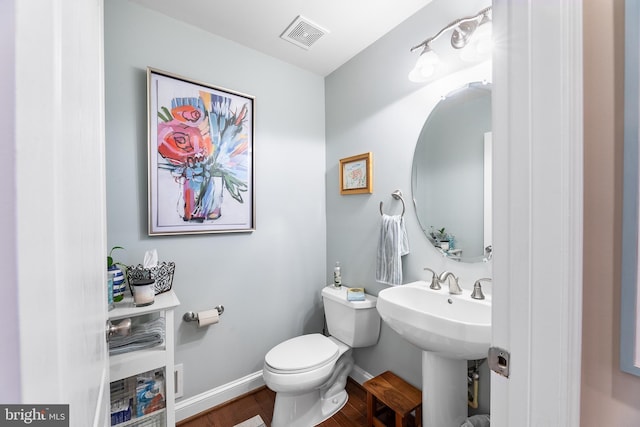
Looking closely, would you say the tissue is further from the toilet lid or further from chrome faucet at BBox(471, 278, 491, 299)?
chrome faucet at BBox(471, 278, 491, 299)

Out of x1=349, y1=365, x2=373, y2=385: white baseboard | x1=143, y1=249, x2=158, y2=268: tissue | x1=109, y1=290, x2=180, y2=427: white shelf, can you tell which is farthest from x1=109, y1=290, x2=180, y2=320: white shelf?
x1=349, y1=365, x2=373, y2=385: white baseboard

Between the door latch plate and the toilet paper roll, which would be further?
the toilet paper roll

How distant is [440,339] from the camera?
1.02 m

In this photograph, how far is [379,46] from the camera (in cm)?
172

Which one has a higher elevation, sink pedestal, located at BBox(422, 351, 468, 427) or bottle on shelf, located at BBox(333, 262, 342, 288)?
bottle on shelf, located at BBox(333, 262, 342, 288)

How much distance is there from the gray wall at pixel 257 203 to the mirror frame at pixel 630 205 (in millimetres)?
1677

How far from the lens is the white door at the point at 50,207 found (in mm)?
216

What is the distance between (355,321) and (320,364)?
34cm

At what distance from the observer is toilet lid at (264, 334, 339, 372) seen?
55.7 inches

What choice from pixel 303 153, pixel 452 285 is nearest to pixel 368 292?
pixel 452 285

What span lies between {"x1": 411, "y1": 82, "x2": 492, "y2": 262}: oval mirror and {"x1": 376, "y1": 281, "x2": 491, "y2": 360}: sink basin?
0.22 m

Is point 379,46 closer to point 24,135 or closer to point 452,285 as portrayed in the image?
point 452,285

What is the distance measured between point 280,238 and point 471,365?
1.34m

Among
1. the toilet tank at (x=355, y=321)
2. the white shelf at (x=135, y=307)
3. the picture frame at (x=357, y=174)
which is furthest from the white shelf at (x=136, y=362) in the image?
the picture frame at (x=357, y=174)
